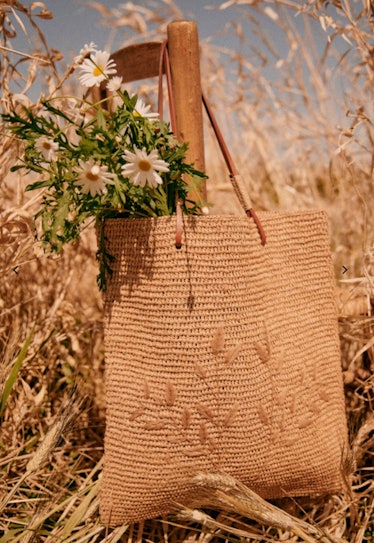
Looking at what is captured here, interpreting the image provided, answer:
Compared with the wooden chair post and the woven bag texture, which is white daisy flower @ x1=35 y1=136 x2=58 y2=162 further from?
the wooden chair post

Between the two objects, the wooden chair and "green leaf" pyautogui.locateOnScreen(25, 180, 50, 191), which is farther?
the wooden chair

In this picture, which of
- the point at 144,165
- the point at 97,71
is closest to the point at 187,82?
the point at 97,71

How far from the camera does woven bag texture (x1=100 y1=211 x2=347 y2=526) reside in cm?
91

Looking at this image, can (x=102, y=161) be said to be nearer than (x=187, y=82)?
Yes

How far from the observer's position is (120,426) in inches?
38.7

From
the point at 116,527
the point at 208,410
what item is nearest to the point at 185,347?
the point at 208,410

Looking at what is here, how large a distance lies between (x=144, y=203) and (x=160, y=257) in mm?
122

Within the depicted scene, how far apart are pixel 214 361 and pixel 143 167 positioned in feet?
1.22

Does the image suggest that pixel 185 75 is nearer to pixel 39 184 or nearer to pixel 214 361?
pixel 39 184

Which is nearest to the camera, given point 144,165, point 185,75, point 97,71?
point 144,165

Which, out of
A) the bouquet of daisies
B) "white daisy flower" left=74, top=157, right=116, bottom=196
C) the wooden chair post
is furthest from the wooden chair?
"white daisy flower" left=74, top=157, right=116, bottom=196

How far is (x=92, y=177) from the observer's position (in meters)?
0.83

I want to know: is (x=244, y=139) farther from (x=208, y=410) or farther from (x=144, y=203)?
(x=208, y=410)

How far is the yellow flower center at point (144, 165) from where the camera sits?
2.70 feet
